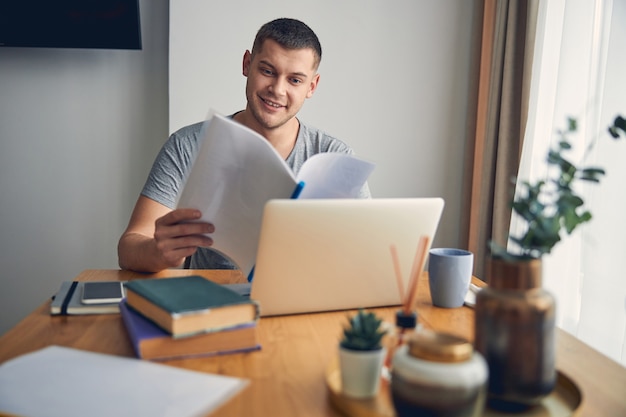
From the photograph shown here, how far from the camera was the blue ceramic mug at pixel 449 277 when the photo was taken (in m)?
1.10

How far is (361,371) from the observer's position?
0.68 m

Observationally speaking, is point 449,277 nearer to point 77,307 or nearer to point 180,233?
point 180,233

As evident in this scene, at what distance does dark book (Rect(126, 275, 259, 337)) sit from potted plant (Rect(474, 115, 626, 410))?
340 mm

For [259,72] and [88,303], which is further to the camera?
[259,72]

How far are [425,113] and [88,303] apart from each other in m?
2.12

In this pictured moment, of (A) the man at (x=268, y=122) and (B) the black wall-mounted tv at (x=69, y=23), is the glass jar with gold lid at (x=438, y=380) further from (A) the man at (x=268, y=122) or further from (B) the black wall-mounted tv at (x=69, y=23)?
(B) the black wall-mounted tv at (x=69, y=23)

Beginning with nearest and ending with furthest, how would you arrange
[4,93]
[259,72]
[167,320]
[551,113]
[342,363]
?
[342,363] < [167,320] < [259,72] < [551,113] < [4,93]

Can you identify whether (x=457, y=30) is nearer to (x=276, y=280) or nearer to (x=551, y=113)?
(x=551, y=113)

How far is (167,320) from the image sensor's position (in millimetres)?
828

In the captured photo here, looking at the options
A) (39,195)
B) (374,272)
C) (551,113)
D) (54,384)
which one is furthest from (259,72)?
(39,195)

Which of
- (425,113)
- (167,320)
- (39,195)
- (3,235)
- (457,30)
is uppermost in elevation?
(457,30)

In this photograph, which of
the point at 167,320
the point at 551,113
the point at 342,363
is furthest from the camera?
the point at 551,113

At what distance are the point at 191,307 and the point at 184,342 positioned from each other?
49mm

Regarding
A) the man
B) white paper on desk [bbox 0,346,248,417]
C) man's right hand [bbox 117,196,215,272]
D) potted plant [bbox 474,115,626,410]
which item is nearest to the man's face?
the man
